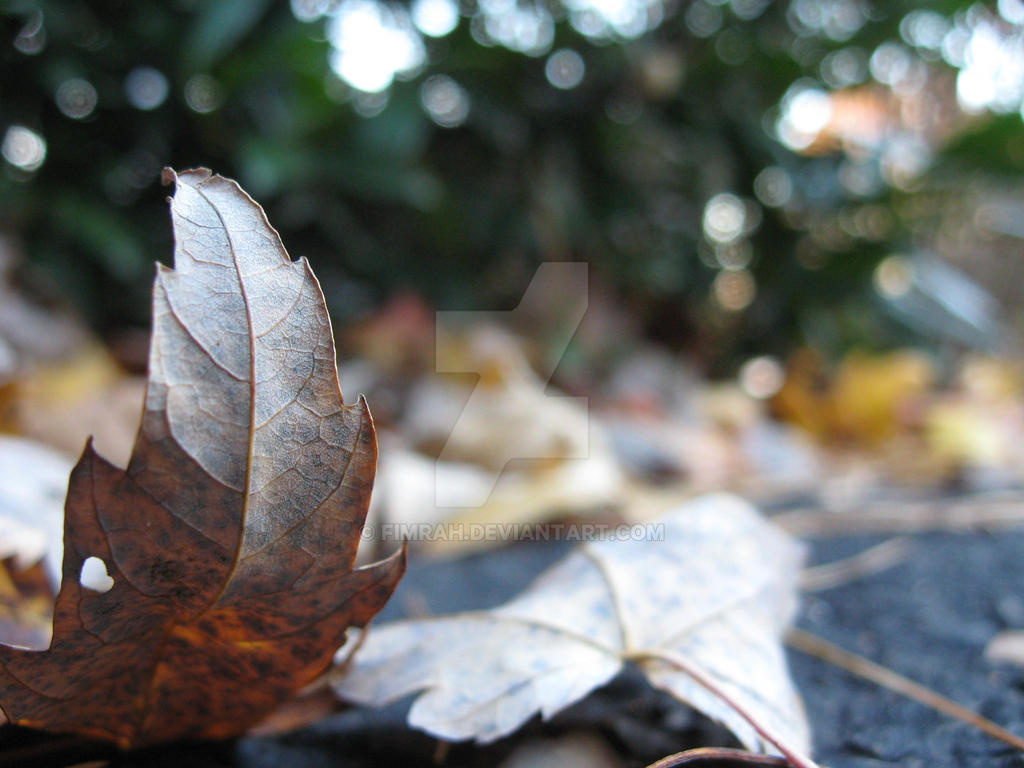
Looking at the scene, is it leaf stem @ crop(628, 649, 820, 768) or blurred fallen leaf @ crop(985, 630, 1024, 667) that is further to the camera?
blurred fallen leaf @ crop(985, 630, 1024, 667)

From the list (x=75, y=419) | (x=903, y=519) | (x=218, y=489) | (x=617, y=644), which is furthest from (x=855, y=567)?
(x=75, y=419)

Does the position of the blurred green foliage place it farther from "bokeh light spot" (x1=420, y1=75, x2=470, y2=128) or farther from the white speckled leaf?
the white speckled leaf

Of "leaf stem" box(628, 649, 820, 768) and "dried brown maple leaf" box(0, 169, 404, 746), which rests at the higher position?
"dried brown maple leaf" box(0, 169, 404, 746)

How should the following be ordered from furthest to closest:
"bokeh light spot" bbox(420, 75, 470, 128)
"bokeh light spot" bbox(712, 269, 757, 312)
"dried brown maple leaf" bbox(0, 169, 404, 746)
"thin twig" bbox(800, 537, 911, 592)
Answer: "bokeh light spot" bbox(712, 269, 757, 312) < "bokeh light spot" bbox(420, 75, 470, 128) < "thin twig" bbox(800, 537, 911, 592) < "dried brown maple leaf" bbox(0, 169, 404, 746)

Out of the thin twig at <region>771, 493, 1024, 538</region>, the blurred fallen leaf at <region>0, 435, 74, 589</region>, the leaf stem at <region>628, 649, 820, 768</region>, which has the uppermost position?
the leaf stem at <region>628, 649, 820, 768</region>

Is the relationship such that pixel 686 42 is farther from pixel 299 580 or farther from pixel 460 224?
pixel 299 580

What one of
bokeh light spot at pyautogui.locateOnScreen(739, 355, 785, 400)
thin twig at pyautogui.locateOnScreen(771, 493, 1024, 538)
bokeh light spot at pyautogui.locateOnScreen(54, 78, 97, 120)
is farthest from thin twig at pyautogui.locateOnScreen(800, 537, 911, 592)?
bokeh light spot at pyautogui.locateOnScreen(54, 78, 97, 120)
